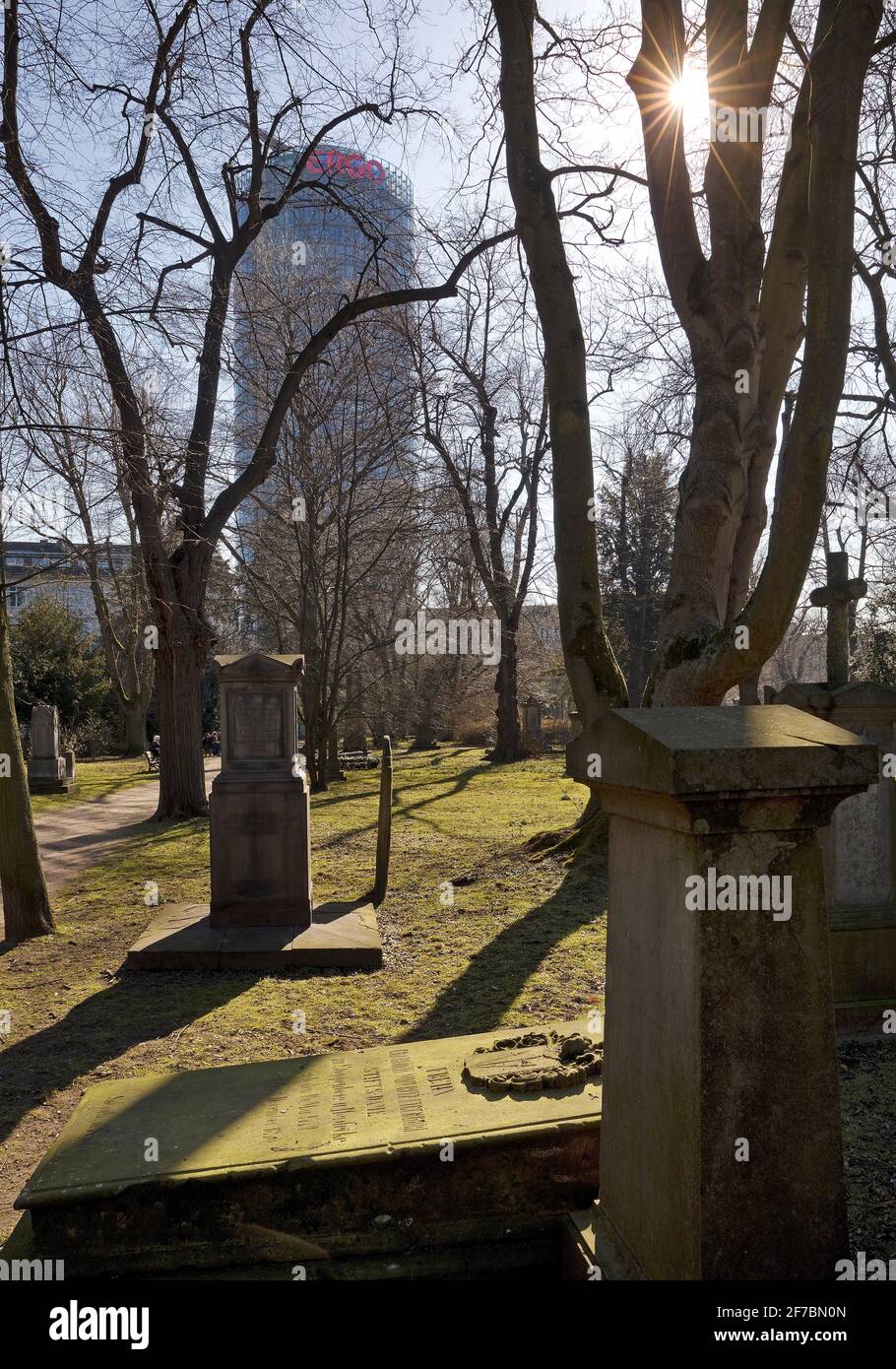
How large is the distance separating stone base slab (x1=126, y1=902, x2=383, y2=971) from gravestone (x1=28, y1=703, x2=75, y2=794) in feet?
49.0

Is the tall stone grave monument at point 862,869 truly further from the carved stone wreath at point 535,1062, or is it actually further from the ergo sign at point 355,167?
the ergo sign at point 355,167

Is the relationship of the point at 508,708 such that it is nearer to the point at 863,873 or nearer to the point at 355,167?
the point at 355,167

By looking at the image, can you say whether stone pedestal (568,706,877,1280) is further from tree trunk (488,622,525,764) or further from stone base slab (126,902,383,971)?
tree trunk (488,622,525,764)

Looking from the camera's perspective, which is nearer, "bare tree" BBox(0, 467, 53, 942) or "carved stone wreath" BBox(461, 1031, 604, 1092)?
"carved stone wreath" BBox(461, 1031, 604, 1092)

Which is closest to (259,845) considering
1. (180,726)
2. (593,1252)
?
(593,1252)

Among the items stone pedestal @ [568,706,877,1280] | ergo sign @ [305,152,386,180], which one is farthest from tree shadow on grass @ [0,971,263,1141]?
ergo sign @ [305,152,386,180]

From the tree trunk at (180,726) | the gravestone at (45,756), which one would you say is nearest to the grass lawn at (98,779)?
the gravestone at (45,756)

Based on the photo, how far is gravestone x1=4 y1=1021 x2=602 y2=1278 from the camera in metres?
2.84

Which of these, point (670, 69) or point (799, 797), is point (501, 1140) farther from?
point (670, 69)

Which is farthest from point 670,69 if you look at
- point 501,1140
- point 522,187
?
point 501,1140

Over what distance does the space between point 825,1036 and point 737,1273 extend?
1.91 feet

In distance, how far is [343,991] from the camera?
6.75 metres

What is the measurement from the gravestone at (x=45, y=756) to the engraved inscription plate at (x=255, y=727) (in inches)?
586
